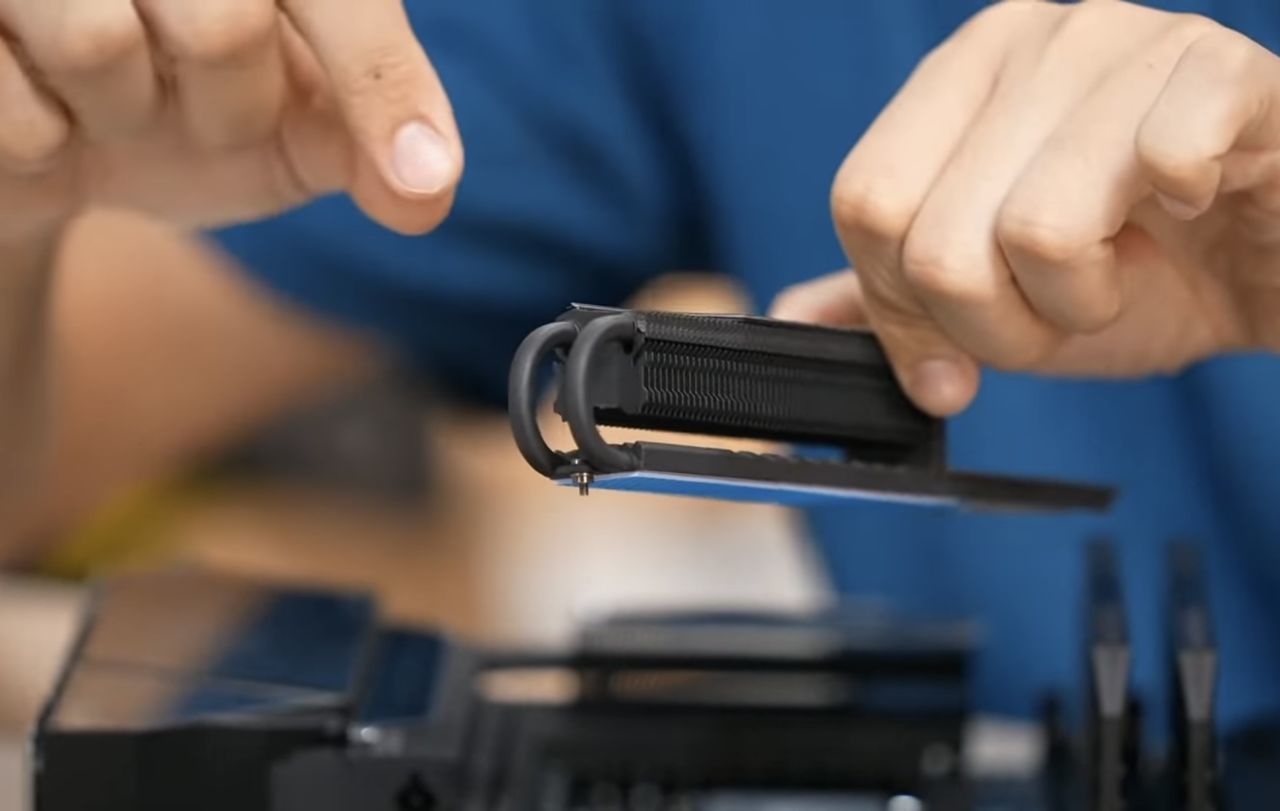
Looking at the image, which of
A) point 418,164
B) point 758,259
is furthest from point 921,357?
point 758,259

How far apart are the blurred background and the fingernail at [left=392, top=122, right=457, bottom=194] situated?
1.70 ft

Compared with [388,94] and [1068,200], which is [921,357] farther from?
[388,94]

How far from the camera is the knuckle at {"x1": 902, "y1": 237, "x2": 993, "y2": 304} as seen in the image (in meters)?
0.37

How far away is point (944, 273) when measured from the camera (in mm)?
374

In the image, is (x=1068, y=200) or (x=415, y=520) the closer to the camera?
(x=1068, y=200)

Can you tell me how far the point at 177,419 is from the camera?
104 cm

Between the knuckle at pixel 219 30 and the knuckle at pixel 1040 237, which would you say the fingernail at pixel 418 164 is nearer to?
the knuckle at pixel 219 30

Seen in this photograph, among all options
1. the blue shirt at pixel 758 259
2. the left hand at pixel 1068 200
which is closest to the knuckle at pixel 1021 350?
the left hand at pixel 1068 200

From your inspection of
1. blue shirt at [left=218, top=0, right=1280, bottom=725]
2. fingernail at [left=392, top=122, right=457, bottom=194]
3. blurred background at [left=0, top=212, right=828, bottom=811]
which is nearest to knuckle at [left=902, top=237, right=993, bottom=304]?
fingernail at [left=392, top=122, right=457, bottom=194]

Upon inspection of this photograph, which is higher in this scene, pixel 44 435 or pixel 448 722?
pixel 44 435

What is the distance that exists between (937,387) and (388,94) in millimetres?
177

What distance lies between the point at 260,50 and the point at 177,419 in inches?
25.4

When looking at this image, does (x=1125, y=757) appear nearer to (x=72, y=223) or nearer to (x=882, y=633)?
(x=882, y=633)

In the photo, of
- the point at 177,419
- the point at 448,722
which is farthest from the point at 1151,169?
the point at 177,419
